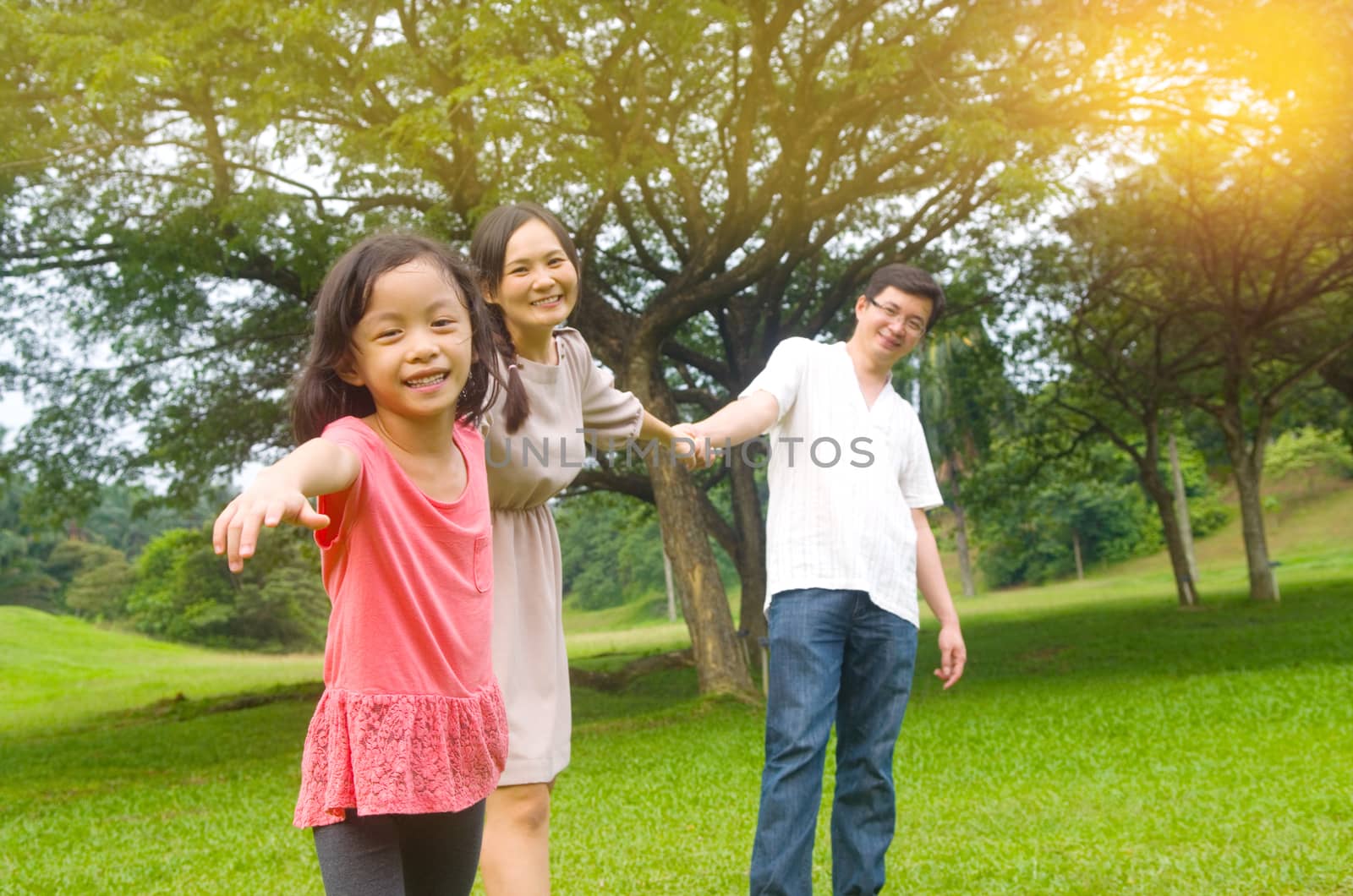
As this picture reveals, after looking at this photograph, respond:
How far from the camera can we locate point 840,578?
349cm

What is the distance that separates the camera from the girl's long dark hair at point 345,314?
2.12 meters

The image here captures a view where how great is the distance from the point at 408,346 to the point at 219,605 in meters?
56.3

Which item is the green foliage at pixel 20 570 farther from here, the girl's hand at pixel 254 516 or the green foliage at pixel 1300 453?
the girl's hand at pixel 254 516

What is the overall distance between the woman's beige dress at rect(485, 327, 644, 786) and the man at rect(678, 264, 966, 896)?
0.50m

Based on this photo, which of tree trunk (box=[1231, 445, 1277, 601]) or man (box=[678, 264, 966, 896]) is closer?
man (box=[678, 264, 966, 896])

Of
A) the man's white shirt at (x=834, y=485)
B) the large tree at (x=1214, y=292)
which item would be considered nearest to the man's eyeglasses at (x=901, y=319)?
the man's white shirt at (x=834, y=485)

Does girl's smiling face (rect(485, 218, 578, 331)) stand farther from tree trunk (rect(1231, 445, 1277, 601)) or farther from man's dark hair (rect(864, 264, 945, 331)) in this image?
tree trunk (rect(1231, 445, 1277, 601))

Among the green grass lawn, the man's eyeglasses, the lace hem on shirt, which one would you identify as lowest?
the green grass lawn

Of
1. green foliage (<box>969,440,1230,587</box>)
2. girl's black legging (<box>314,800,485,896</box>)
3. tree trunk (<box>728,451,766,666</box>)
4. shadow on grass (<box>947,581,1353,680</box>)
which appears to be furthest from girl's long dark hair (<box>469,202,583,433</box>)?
green foliage (<box>969,440,1230,587</box>)

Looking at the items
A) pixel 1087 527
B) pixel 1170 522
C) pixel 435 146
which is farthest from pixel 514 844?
pixel 1087 527

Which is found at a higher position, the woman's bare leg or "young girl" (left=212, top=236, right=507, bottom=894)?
"young girl" (left=212, top=236, right=507, bottom=894)

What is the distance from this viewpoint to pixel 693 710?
12297 millimetres

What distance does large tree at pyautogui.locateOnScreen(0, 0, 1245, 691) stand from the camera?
10.1 metres

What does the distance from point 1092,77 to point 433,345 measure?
34.0 ft
